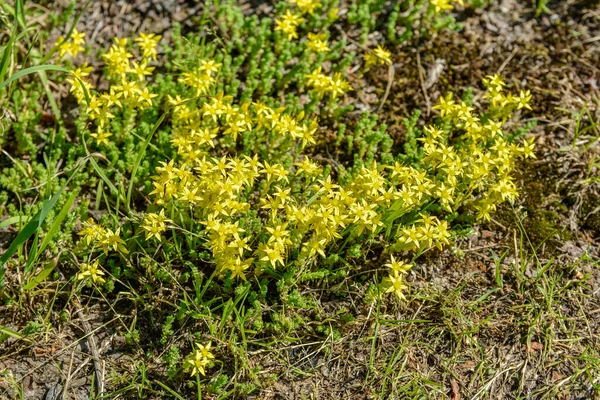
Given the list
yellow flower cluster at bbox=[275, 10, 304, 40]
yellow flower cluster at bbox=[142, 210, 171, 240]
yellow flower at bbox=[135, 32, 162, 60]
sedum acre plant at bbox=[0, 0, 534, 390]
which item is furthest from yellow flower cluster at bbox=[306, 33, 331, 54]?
yellow flower cluster at bbox=[142, 210, 171, 240]

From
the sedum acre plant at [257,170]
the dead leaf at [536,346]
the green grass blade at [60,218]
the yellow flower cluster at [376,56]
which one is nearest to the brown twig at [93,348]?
the sedum acre plant at [257,170]

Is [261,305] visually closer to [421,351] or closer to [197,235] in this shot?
[197,235]

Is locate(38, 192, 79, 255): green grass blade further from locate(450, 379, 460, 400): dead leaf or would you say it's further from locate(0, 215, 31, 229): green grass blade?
locate(450, 379, 460, 400): dead leaf

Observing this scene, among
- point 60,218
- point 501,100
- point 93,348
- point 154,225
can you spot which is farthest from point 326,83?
point 93,348

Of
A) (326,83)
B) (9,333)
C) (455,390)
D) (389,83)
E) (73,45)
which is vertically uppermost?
(73,45)

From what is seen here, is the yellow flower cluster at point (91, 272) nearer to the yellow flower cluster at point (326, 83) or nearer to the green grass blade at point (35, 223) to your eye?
the green grass blade at point (35, 223)

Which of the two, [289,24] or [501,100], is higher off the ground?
[289,24]

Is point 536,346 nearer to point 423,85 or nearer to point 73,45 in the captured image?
point 423,85
